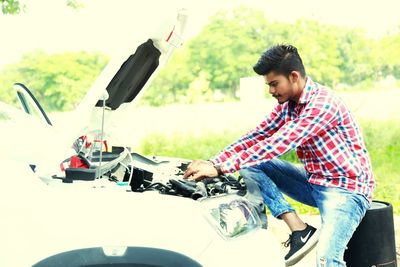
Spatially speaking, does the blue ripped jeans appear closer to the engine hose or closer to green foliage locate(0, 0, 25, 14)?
the engine hose

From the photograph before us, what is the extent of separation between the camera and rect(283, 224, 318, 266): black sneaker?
14.2ft

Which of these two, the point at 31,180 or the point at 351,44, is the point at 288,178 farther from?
the point at 351,44

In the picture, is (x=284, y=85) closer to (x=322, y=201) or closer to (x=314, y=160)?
(x=314, y=160)

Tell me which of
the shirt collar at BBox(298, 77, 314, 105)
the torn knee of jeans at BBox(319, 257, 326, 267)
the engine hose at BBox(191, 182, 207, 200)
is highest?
the shirt collar at BBox(298, 77, 314, 105)

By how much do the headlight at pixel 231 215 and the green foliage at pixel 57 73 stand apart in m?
8.50

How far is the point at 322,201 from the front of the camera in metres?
4.27

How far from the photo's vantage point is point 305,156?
4391 millimetres

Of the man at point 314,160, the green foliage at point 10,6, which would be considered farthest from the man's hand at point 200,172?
the green foliage at point 10,6

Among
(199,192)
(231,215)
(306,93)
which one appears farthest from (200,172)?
(306,93)

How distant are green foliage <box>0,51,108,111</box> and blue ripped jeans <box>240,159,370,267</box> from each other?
25.2 feet

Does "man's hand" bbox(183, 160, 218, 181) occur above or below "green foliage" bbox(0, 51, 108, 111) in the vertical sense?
below

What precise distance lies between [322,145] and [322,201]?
12.2 inches

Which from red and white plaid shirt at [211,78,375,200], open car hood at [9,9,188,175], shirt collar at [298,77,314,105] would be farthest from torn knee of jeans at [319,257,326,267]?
open car hood at [9,9,188,175]

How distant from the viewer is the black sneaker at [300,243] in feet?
14.2
